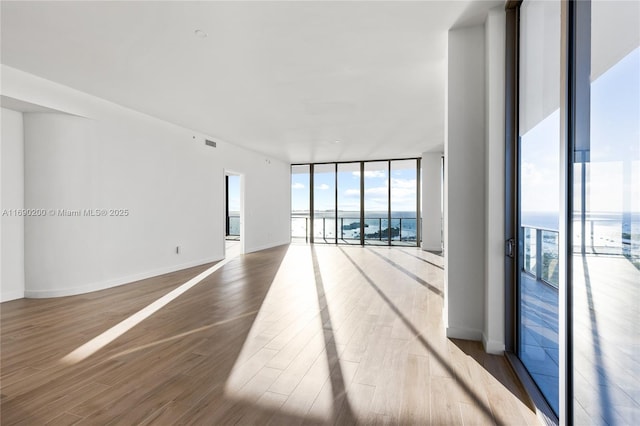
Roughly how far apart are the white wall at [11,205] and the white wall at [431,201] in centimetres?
804

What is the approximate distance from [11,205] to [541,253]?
5454 mm

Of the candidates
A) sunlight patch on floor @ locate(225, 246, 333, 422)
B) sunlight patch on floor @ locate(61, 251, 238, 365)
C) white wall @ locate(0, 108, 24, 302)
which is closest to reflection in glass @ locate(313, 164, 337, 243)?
sunlight patch on floor @ locate(61, 251, 238, 365)

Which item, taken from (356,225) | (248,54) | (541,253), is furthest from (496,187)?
(356,225)

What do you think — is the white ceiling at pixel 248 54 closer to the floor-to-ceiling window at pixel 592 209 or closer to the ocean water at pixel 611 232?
the floor-to-ceiling window at pixel 592 209

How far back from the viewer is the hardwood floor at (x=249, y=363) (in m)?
1.74

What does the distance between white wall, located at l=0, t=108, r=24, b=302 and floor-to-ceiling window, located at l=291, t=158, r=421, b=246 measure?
24.0ft

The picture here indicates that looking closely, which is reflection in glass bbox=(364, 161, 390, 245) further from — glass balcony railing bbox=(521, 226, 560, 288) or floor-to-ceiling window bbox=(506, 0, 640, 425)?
floor-to-ceiling window bbox=(506, 0, 640, 425)

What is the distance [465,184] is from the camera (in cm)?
271

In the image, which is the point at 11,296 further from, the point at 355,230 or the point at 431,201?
the point at 431,201

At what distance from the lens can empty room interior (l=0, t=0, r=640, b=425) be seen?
125cm

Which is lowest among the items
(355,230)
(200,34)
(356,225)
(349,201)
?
(355,230)

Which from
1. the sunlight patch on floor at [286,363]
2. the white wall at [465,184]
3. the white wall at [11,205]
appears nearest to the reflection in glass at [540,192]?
the white wall at [465,184]

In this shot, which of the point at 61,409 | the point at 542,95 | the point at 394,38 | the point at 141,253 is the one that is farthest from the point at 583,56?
the point at 141,253

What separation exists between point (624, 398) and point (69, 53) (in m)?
4.54
